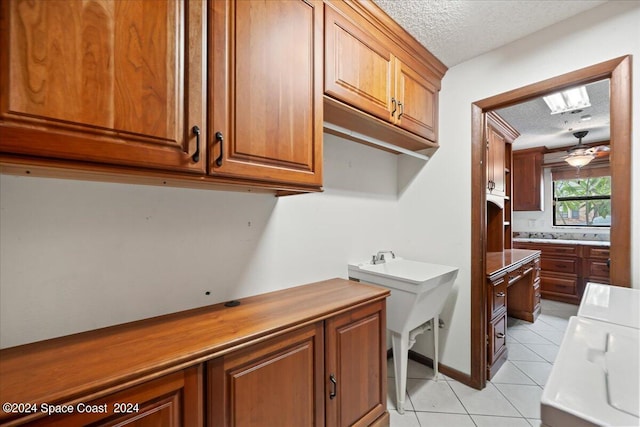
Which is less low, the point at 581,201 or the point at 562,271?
the point at 581,201

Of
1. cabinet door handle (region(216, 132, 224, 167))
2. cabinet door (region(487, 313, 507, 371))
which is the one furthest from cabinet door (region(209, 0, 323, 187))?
cabinet door (region(487, 313, 507, 371))

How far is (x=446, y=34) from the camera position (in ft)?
5.60

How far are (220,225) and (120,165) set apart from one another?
Result: 0.59 m

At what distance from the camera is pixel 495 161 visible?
2.88m

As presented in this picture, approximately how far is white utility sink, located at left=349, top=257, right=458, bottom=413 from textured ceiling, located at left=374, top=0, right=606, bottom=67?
61.5 inches

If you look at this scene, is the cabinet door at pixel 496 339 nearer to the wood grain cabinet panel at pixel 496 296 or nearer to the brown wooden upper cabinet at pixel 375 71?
the wood grain cabinet panel at pixel 496 296

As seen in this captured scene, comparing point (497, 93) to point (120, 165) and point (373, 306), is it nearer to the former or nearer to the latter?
point (373, 306)

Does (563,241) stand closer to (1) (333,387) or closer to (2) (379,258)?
(2) (379,258)

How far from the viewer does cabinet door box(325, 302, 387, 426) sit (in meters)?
1.21

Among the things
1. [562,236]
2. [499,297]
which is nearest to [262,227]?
[499,297]

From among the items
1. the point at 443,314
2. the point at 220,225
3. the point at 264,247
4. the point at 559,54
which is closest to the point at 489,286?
the point at 443,314

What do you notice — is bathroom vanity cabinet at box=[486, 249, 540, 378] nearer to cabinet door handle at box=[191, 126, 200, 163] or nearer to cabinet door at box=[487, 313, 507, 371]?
cabinet door at box=[487, 313, 507, 371]

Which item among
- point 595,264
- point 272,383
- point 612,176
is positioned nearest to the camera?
point 272,383

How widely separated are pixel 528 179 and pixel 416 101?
3510 mm
